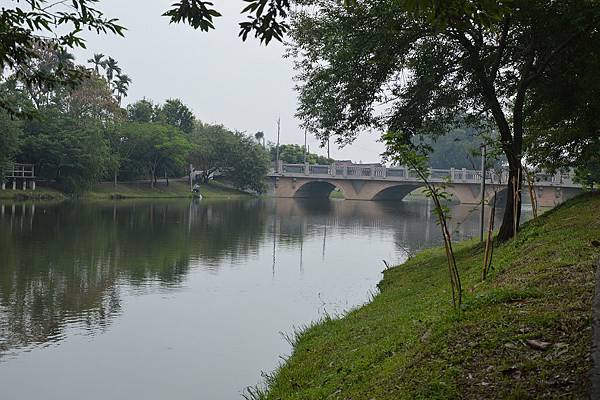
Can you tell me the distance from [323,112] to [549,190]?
5438cm

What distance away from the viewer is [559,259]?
26.4 ft

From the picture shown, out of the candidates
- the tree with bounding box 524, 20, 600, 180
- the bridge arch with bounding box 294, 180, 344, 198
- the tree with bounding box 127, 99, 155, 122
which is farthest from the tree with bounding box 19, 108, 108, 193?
the tree with bounding box 524, 20, 600, 180

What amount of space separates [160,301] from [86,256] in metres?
7.10

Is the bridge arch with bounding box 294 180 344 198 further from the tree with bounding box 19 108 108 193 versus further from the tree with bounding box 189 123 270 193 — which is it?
the tree with bounding box 19 108 108 193

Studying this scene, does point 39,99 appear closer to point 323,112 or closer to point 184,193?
point 184,193

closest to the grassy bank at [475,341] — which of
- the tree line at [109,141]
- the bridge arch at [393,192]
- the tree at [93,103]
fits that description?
the tree line at [109,141]

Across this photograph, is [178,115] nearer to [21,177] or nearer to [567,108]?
[21,177]

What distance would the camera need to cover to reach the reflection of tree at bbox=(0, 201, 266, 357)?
12508mm

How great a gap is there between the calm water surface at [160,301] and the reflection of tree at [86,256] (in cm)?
4

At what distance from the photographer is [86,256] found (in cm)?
2044

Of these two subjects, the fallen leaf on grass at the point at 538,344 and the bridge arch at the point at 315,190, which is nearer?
the fallen leaf on grass at the point at 538,344

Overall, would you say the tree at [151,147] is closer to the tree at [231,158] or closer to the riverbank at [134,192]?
the riverbank at [134,192]

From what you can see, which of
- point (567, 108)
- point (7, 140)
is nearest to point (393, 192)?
point (7, 140)

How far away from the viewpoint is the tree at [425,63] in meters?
12.2
